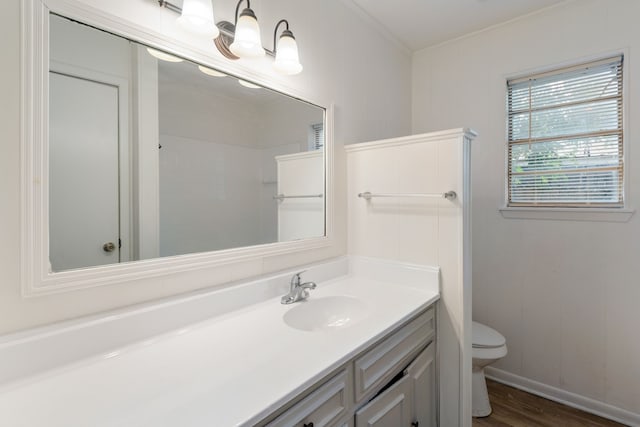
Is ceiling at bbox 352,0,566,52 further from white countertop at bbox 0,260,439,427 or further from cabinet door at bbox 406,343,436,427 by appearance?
cabinet door at bbox 406,343,436,427

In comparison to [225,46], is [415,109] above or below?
above

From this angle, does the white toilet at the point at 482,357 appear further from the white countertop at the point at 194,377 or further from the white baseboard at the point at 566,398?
the white countertop at the point at 194,377

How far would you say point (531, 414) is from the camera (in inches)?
73.4

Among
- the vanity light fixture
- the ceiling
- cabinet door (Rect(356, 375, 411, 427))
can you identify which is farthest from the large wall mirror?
the ceiling

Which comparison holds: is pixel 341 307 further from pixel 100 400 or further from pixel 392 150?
pixel 100 400

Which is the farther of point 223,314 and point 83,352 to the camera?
point 223,314

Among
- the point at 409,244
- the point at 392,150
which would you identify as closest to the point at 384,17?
the point at 392,150

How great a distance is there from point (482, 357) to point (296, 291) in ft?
4.03

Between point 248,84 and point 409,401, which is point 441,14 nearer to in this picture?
point 248,84

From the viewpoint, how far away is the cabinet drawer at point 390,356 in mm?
1005

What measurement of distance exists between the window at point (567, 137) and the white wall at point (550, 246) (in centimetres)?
7

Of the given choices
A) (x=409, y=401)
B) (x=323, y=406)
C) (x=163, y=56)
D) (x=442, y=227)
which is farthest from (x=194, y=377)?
(x=442, y=227)

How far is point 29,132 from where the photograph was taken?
0.81m

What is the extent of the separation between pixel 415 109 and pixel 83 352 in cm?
259
